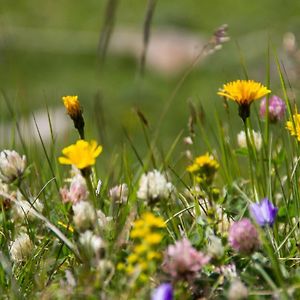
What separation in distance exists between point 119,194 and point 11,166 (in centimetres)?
37

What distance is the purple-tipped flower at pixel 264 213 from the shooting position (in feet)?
6.70

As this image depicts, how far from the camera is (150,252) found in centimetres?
170

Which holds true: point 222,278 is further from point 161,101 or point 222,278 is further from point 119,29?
point 119,29

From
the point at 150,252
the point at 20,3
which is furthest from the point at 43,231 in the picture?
the point at 20,3

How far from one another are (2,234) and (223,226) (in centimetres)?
55

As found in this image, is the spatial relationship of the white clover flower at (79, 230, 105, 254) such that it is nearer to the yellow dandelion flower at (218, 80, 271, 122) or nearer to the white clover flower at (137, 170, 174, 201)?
the white clover flower at (137, 170, 174, 201)

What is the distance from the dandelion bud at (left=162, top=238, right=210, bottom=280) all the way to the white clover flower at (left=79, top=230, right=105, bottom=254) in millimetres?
145

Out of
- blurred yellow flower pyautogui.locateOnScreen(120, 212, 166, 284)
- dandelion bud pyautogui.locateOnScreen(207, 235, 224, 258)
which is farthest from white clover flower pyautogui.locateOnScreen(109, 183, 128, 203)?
blurred yellow flower pyautogui.locateOnScreen(120, 212, 166, 284)

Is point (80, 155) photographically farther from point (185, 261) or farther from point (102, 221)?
point (185, 261)

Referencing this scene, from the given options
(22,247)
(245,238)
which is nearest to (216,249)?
(245,238)

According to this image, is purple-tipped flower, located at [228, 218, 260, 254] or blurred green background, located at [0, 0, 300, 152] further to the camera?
blurred green background, located at [0, 0, 300, 152]

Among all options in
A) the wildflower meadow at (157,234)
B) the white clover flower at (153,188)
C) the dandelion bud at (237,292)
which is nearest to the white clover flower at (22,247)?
the wildflower meadow at (157,234)

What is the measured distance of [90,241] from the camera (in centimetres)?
188

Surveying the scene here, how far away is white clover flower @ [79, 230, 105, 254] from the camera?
1853 mm
